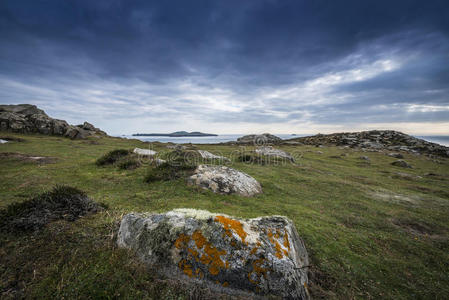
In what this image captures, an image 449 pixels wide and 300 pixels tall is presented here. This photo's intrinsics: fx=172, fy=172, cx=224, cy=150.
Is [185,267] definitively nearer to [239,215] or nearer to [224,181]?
[239,215]

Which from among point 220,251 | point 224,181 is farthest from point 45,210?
point 224,181

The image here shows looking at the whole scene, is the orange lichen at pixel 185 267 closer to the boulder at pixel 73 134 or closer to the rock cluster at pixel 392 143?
the boulder at pixel 73 134

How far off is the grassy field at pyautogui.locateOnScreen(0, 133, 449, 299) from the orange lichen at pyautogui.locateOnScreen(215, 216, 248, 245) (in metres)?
1.32

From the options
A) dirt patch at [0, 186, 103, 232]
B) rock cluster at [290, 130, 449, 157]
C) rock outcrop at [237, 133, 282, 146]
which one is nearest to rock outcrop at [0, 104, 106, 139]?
dirt patch at [0, 186, 103, 232]

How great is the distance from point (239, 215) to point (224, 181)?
12.4 ft

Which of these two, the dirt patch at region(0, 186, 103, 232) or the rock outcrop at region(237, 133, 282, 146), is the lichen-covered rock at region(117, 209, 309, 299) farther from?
A: the rock outcrop at region(237, 133, 282, 146)

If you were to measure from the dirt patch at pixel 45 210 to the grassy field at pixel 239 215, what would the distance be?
354mm

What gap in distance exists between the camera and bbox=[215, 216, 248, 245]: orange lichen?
13.8ft

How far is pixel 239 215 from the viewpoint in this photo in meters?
8.04

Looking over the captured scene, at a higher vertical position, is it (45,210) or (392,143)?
(392,143)

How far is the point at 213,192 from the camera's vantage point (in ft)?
35.8

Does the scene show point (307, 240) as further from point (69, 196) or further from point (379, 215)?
point (69, 196)

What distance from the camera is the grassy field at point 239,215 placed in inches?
124

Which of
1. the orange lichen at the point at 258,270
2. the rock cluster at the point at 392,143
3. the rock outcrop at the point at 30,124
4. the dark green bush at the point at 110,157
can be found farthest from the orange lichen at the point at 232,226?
the rock cluster at the point at 392,143
